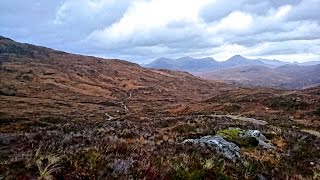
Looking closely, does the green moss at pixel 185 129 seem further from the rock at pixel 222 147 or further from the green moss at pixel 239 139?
the rock at pixel 222 147

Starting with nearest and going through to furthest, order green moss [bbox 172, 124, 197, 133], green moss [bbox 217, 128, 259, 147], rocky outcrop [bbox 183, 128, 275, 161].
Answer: rocky outcrop [bbox 183, 128, 275, 161]
green moss [bbox 217, 128, 259, 147]
green moss [bbox 172, 124, 197, 133]

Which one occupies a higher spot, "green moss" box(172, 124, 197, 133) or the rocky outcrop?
the rocky outcrop

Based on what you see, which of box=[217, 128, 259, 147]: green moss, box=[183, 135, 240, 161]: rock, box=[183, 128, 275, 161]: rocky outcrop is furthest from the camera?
box=[217, 128, 259, 147]: green moss

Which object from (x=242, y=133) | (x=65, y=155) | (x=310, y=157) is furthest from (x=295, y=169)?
(x=65, y=155)

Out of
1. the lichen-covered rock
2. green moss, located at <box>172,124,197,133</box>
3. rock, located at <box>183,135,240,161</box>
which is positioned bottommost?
green moss, located at <box>172,124,197,133</box>

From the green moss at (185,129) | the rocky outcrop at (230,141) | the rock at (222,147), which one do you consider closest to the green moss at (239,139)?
the rocky outcrop at (230,141)

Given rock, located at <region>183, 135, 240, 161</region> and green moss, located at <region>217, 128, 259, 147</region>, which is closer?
rock, located at <region>183, 135, 240, 161</region>

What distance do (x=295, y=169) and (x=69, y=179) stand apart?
9.77 metres

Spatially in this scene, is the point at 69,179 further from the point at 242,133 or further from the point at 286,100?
the point at 286,100

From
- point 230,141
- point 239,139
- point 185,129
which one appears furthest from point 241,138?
point 185,129

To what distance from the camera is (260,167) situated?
43.3 ft

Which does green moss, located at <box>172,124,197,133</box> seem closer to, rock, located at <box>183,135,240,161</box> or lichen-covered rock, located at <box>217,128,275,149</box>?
lichen-covered rock, located at <box>217,128,275,149</box>

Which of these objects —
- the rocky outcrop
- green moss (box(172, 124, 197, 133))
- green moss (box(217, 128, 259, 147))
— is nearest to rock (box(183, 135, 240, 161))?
the rocky outcrop

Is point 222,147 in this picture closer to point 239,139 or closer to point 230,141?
point 230,141
